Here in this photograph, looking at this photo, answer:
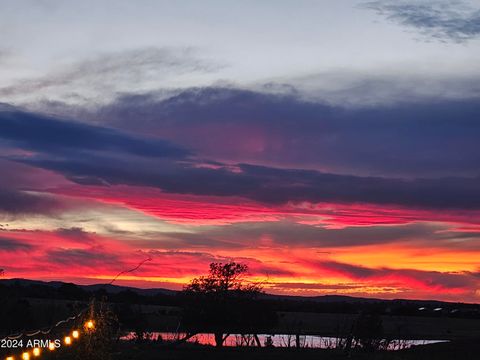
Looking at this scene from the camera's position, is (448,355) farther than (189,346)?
No

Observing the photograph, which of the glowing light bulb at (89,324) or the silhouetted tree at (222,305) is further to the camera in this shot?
the silhouetted tree at (222,305)

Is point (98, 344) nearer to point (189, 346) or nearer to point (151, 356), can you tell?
point (151, 356)

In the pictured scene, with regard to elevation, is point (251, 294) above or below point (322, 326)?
above

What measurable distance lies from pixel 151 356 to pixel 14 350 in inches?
360

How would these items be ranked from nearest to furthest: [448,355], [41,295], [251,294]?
[448,355] < [251,294] < [41,295]

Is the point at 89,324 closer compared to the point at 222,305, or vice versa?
the point at 89,324

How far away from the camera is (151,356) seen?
45219 mm

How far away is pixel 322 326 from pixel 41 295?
5450 cm

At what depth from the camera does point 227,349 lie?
171 feet

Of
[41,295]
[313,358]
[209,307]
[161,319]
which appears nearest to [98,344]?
[313,358]

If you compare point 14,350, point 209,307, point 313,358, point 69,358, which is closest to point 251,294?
point 209,307

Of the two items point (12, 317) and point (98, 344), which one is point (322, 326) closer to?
point (12, 317)

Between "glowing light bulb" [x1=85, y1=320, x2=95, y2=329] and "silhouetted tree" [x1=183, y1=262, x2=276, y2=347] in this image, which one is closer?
"glowing light bulb" [x1=85, y1=320, x2=95, y2=329]

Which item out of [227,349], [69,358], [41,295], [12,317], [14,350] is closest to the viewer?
[69,358]
